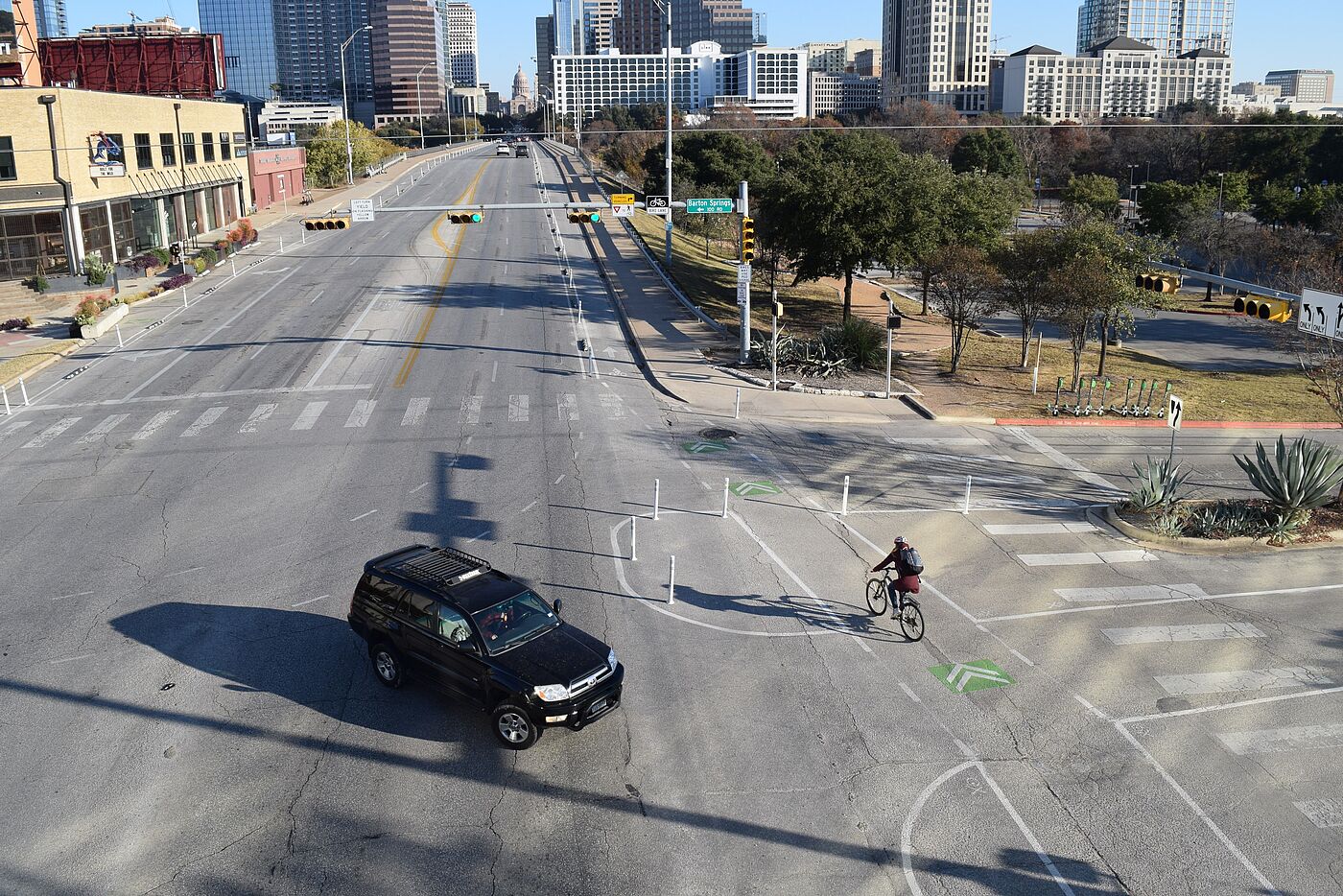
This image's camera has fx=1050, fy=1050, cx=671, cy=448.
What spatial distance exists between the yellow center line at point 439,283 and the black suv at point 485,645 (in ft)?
57.4

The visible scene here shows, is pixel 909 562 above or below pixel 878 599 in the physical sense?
above

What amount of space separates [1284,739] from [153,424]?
82.0 ft

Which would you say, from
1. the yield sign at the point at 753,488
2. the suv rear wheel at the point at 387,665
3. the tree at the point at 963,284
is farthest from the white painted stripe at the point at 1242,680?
the tree at the point at 963,284

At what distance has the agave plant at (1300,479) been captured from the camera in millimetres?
19844

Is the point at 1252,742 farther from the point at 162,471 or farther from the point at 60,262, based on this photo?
the point at 60,262

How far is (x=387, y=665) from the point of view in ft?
43.7

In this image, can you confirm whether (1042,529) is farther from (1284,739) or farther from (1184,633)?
(1284,739)

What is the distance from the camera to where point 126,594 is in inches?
641

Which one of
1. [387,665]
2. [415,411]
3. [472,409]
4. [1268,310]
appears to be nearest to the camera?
[387,665]

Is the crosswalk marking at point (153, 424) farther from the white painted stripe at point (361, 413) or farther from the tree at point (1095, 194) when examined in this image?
the tree at point (1095, 194)

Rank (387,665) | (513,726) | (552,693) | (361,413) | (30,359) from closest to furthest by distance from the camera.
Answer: (552,693) < (513,726) < (387,665) < (361,413) < (30,359)

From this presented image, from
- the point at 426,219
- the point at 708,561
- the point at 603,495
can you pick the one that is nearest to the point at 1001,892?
the point at 708,561

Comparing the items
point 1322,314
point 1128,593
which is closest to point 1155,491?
point 1128,593

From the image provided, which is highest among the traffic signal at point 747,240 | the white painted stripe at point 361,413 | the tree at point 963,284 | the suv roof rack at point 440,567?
the traffic signal at point 747,240
